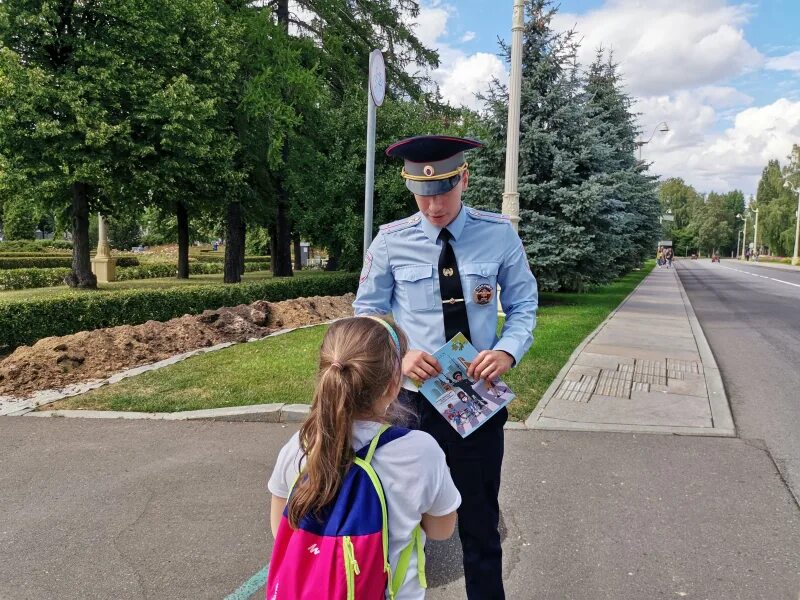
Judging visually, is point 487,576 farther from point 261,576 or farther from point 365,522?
point 261,576

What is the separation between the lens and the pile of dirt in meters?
6.62

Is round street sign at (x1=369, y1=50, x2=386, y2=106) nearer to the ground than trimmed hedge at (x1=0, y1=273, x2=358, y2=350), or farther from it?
farther from it

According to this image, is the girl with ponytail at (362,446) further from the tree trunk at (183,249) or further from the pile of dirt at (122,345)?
the tree trunk at (183,249)

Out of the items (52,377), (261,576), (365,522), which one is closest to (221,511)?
(261,576)

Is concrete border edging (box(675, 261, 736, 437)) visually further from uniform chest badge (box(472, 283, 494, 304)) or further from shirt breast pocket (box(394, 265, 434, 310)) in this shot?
shirt breast pocket (box(394, 265, 434, 310))

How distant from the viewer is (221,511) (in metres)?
3.70

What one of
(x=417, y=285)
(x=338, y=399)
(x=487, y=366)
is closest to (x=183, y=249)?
(x=417, y=285)

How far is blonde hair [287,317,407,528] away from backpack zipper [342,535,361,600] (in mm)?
125

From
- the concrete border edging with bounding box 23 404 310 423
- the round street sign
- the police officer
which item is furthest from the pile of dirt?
the police officer

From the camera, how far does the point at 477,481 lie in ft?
7.47

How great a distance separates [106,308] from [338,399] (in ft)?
29.5

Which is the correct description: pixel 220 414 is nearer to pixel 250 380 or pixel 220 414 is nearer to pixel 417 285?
pixel 250 380

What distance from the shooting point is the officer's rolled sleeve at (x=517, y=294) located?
234 cm

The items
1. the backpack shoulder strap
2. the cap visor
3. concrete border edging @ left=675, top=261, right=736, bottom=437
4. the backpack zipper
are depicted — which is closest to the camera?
the backpack zipper
